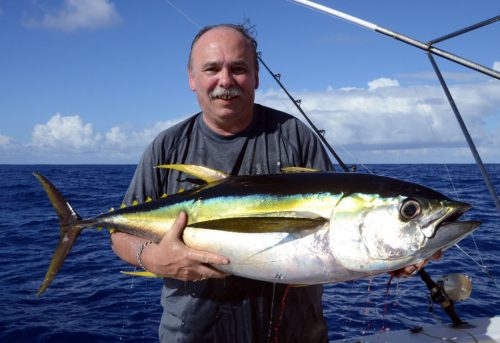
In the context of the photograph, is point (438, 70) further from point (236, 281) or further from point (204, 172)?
point (236, 281)

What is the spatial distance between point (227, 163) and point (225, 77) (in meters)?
0.63

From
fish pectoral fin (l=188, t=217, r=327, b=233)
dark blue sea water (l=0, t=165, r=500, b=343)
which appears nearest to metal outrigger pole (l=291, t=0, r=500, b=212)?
dark blue sea water (l=0, t=165, r=500, b=343)

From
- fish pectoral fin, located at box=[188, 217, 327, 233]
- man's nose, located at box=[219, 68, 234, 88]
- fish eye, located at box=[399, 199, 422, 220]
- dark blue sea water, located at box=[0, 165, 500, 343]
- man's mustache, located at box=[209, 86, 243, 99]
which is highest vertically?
man's nose, located at box=[219, 68, 234, 88]

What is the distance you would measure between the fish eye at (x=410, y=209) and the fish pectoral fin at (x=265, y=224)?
16.4 inches

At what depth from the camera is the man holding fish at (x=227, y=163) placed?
3146mm

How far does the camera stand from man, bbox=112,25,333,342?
3.15 meters

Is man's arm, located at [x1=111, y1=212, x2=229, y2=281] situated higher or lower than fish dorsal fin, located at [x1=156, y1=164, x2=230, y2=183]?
lower

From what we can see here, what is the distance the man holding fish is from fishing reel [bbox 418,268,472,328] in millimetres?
1982

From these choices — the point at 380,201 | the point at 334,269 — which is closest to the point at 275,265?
the point at 334,269

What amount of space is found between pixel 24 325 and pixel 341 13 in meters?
7.09

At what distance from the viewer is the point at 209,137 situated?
3.39 meters

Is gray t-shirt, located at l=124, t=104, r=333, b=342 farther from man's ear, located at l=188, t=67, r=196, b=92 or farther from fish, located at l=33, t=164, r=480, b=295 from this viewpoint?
fish, located at l=33, t=164, r=480, b=295

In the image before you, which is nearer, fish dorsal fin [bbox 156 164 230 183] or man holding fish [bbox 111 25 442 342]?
fish dorsal fin [bbox 156 164 230 183]

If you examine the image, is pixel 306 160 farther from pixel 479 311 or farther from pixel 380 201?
pixel 479 311
